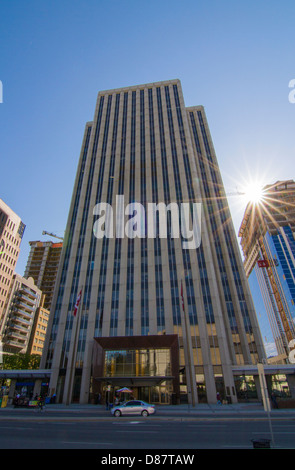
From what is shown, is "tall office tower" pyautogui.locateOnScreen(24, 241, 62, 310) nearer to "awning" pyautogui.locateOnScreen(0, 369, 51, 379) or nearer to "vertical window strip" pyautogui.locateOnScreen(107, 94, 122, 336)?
"vertical window strip" pyautogui.locateOnScreen(107, 94, 122, 336)

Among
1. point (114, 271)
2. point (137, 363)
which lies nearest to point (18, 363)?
point (114, 271)

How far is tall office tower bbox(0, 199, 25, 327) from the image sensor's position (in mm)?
94750

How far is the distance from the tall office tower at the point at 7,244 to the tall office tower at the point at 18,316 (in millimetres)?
3161

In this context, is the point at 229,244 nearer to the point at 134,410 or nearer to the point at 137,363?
the point at 137,363

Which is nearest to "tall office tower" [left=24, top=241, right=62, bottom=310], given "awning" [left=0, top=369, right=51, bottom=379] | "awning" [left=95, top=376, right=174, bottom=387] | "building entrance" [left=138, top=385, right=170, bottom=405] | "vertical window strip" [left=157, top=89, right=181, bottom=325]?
"awning" [left=0, top=369, right=51, bottom=379]

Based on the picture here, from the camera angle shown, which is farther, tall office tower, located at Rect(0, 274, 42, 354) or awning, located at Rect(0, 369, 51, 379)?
tall office tower, located at Rect(0, 274, 42, 354)

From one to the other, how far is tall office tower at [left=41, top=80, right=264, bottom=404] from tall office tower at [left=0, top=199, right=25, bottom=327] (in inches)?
1900

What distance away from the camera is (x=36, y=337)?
10631 cm

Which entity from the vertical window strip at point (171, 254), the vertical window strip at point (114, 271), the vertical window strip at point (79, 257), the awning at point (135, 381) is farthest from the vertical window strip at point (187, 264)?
the vertical window strip at point (79, 257)

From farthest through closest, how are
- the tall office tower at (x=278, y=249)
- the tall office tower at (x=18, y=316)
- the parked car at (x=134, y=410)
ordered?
1. the tall office tower at (x=278, y=249)
2. the tall office tower at (x=18, y=316)
3. the parked car at (x=134, y=410)

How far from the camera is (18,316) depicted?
98.8 m

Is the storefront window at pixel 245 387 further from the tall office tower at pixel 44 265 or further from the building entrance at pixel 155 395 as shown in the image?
the tall office tower at pixel 44 265

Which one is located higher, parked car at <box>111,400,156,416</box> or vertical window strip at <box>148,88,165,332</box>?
vertical window strip at <box>148,88,165,332</box>
